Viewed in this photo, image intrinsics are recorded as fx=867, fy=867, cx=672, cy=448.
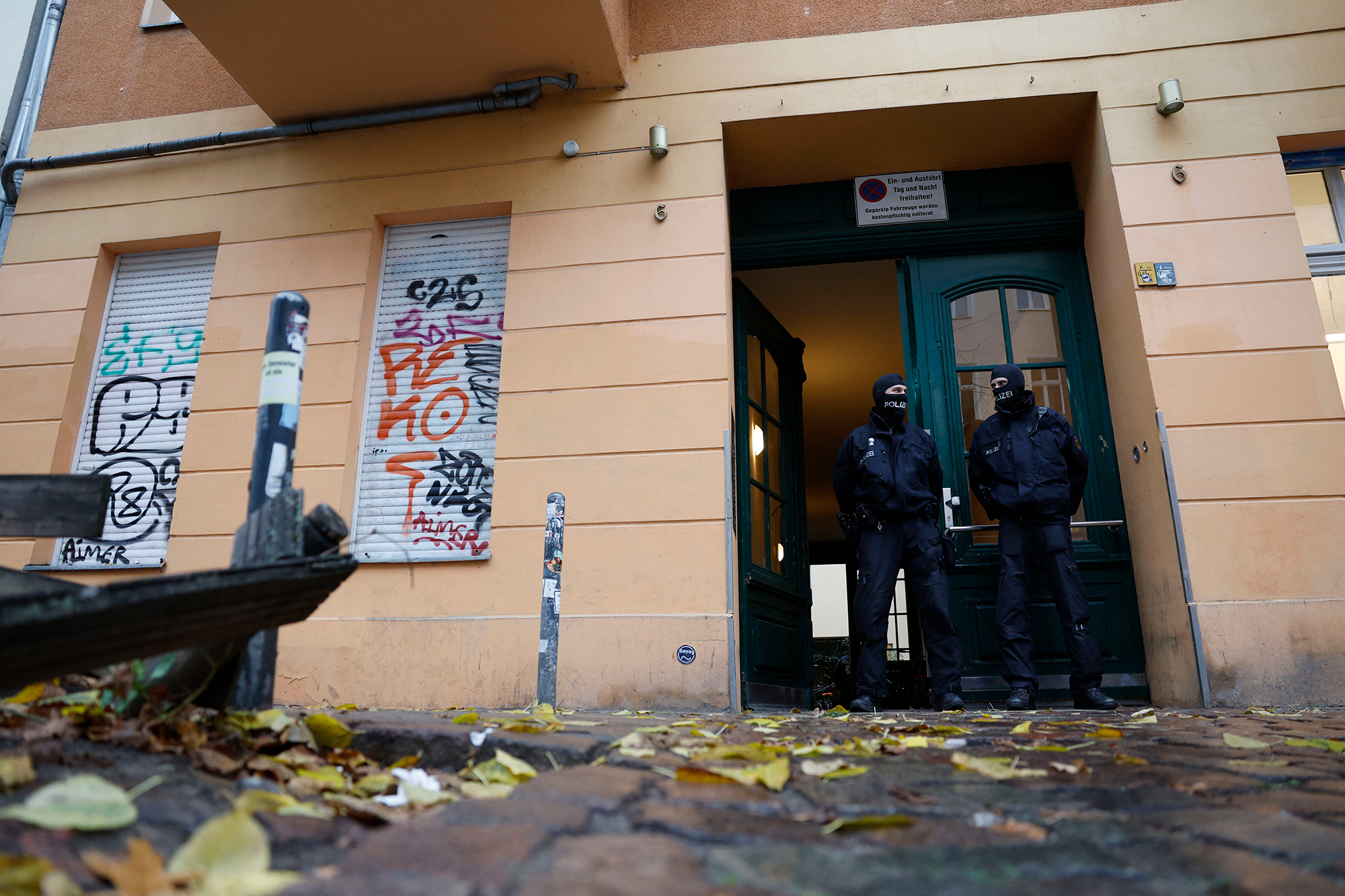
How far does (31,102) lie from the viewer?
644 cm

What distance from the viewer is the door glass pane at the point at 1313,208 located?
5.16 m

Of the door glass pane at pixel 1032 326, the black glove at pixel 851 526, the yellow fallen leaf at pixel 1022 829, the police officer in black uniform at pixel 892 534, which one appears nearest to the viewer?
the yellow fallen leaf at pixel 1022 829

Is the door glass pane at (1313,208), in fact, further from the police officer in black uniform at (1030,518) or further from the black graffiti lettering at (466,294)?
the black graffiti lettering at (466,294)

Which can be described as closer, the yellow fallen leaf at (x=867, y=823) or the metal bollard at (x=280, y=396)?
the yellow fallen leaf at (x=867, y=823)

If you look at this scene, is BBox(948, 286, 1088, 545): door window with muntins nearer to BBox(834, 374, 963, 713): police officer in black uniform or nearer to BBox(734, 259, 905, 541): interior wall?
BBox(834, 374, 963, 713): police officer in black uniform

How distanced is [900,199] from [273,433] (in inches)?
→ 191

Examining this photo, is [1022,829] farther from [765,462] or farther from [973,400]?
[765,462]

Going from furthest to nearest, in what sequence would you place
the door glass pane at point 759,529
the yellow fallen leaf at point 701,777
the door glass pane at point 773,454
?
the door glass pane at point 773,454
the door glass pane at point 759,529
the yellow fallen leaf at point 701,777

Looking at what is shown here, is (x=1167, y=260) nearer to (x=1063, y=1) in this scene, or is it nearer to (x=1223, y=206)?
(x=1223, y=206)

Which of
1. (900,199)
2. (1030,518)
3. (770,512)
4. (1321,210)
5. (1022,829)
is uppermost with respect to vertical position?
(900,199)

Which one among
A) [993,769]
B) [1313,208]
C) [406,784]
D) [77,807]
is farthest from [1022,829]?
[1313,208]

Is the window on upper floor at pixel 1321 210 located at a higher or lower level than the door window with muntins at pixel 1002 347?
higher

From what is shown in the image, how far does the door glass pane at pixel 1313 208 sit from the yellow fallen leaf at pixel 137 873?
6.22 metres

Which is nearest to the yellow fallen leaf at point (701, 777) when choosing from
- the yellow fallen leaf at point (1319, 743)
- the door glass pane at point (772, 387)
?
the yellow fallen leaf at point (1319, 743)
